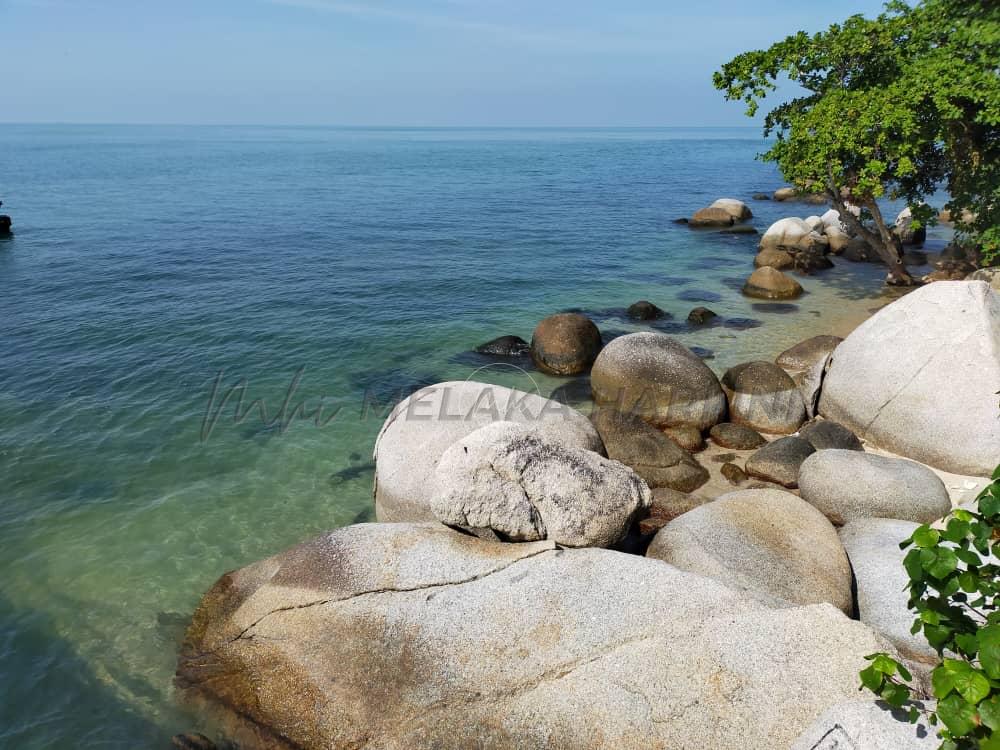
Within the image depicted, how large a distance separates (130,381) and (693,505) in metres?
15.2

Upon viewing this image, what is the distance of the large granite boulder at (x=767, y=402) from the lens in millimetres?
15477

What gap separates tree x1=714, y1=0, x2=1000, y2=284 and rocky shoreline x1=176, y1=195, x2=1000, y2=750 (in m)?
9.16

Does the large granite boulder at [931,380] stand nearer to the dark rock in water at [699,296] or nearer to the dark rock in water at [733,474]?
the dark rock in water at [733,474]

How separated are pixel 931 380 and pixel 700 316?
33.4ft

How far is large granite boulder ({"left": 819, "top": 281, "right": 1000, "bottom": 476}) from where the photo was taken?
12922 millimetres

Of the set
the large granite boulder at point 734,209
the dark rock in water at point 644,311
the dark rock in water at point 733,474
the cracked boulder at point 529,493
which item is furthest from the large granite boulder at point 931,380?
the large granite boulder at point 734,209

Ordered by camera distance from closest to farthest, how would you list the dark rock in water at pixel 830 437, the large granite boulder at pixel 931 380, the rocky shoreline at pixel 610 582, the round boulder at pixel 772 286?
the rocky shoreline at pixel 610 582 < the large granite boulder at pixel 931 380 < the dark rock in water at pixel 830 437 < the round boulder at pixel 772 286

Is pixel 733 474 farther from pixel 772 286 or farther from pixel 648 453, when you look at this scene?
pixel 772 286

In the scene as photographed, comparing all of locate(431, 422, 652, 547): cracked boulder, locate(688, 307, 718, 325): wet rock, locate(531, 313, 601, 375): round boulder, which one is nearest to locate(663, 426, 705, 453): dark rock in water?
locate(531, 313, 601, 375): round boulder

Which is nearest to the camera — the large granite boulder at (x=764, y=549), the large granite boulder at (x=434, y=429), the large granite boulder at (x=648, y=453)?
the large granite boulder at (x=764, y=549)

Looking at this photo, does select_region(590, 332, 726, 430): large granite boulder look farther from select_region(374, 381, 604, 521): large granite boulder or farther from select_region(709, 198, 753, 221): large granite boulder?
select_region(709, 198, 753, 221): large granite boulder

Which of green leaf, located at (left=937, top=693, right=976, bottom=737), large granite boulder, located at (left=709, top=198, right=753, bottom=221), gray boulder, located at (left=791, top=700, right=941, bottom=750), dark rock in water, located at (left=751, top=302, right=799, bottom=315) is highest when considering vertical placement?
green leaf, located at (left=937, top=693, right=976, bottom=737)

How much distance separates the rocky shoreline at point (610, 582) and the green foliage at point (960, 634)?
7.68ft

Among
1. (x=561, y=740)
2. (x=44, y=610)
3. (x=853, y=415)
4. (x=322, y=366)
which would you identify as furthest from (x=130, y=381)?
(x=853, y=415)
